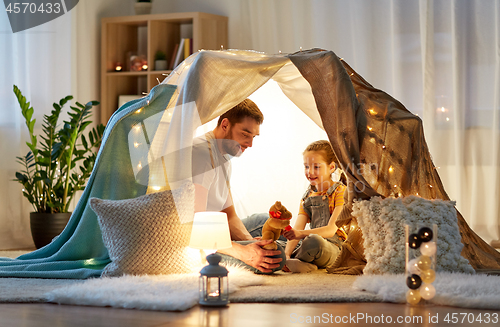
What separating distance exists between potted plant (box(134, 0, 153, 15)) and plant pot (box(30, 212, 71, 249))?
1937 millimetres

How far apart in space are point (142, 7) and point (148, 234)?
299 cm

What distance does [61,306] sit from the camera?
6.38 feet

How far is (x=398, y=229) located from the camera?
2381 mm

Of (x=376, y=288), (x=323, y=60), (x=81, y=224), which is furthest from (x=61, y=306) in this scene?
(x=323, y=60)

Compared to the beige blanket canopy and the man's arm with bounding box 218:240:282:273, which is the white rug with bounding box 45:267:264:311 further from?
the beige blanket canopy

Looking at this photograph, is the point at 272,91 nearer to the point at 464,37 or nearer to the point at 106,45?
the point at 464,37

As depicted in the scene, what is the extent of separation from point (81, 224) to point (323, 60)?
136 centimetres

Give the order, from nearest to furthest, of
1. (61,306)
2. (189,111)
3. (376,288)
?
(61,306) → (376,288) → (189,111)

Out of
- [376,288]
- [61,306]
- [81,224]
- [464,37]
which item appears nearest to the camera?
[61,306]

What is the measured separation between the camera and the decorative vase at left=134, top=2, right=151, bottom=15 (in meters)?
4.86

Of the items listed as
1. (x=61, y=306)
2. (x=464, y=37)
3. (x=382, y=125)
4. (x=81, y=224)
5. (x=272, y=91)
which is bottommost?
(x=61, y=306)

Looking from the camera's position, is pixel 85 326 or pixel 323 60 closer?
pixel 85 326

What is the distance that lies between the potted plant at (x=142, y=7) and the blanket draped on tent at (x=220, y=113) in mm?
2242

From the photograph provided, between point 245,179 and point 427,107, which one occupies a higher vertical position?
point 427,107
